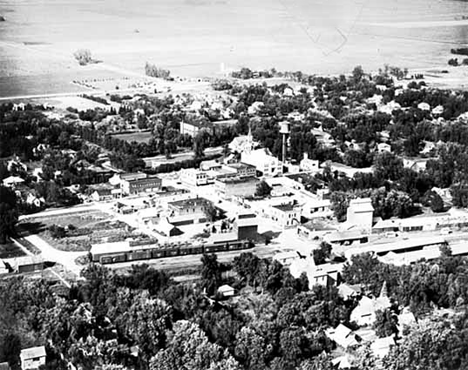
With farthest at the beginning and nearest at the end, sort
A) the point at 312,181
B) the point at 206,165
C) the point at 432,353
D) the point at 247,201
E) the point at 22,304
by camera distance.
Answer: the point at 206,165 → the point at 312,181 → the point at 247,201 → the point at 22,304 → the point at 432,353

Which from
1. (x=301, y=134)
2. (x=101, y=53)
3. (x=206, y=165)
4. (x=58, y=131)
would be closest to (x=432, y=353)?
(x=206, y=165)

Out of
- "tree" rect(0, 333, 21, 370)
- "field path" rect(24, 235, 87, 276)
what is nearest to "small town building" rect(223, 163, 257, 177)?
"field path" rect(24, 235, 87, 276)

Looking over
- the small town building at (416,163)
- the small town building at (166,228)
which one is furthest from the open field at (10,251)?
the small town building at (416,163)

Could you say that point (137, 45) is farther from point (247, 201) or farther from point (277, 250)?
point (277, 250)

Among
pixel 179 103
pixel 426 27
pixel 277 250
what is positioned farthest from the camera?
pixel 426 27

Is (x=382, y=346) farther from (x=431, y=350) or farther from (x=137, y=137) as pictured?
(x=137, y=137)

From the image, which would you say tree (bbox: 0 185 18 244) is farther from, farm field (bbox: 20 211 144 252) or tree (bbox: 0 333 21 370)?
tree (bbox: 0 333 21 370)
